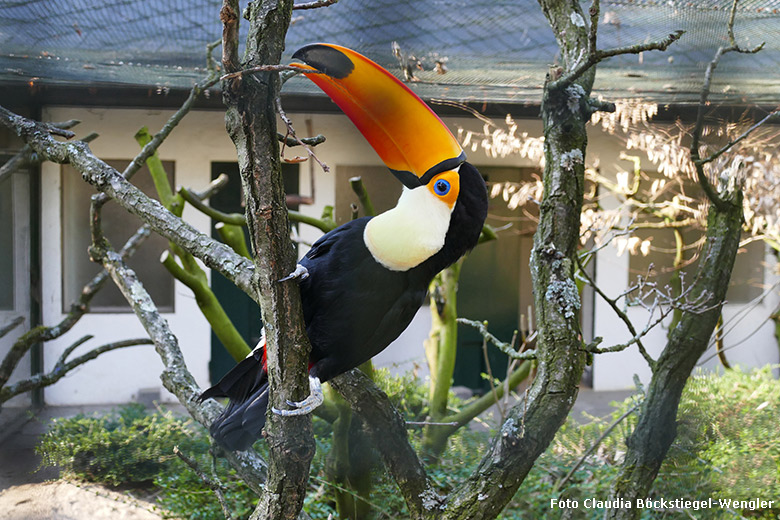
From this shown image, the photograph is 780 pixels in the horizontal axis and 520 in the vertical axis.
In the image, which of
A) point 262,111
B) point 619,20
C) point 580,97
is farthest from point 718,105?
point 262,111

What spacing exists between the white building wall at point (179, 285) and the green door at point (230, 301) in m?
0.04

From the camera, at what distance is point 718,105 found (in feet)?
5.94

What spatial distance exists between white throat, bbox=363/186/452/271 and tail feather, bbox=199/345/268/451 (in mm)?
308

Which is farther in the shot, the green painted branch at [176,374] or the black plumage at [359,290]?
the green painted branch at [176,374]

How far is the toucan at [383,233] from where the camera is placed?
1029 mm

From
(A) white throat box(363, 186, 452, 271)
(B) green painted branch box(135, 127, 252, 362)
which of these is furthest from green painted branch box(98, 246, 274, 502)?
(A) white throat box(363, 186, 452, 271)

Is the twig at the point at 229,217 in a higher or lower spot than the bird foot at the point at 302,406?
higher

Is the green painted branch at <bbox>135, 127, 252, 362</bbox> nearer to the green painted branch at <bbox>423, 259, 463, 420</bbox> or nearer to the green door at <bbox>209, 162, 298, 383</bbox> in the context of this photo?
the green door at <bbox>209, 162, 298, 383</bbox>

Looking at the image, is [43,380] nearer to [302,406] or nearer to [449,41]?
[302,406]

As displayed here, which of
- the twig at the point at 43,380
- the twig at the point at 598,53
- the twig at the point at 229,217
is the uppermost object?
the twig at the point at 598,53

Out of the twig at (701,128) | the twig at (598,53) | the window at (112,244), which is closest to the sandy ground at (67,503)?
the window at (112,244)

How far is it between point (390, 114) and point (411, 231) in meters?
0.20

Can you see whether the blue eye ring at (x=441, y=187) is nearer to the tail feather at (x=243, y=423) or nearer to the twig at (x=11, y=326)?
the tail feather at (x=243, y=423)

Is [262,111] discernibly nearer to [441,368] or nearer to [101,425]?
[441,368]
